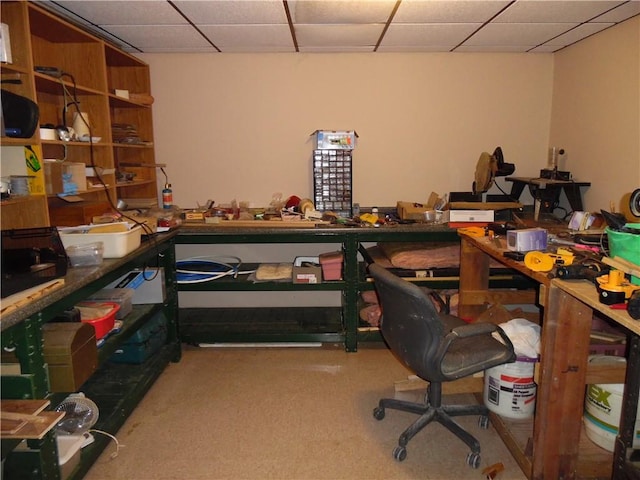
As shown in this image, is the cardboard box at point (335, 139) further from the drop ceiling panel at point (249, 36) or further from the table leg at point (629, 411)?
the table leg at point (629, 411)

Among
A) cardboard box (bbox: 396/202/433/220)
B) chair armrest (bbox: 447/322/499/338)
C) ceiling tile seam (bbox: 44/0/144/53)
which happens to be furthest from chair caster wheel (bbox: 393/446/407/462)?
ceiling tile seam (bbox: 44/0/144/53)

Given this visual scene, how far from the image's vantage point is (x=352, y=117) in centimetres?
357

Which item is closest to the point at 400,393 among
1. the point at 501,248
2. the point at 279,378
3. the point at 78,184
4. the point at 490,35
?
the point at 279,378

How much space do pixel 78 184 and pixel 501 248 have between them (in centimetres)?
235

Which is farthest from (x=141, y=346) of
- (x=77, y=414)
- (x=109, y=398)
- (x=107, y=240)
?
(x=107, y=240)

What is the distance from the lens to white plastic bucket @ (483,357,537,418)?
86.8 inches

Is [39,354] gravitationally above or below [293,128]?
below

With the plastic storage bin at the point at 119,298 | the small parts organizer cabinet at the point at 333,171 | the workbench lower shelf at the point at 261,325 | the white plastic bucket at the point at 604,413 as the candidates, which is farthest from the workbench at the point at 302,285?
the white plastic bucket at the point at 604,413

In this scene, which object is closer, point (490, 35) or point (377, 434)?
point (377, 434)

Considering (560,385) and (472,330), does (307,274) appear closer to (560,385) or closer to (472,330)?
(472,330)

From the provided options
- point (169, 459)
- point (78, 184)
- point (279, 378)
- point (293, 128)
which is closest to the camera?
point (169, 459)

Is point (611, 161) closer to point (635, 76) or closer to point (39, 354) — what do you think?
point (635, 76)

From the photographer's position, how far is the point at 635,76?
8.59ft

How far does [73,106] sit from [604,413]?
3373mm
